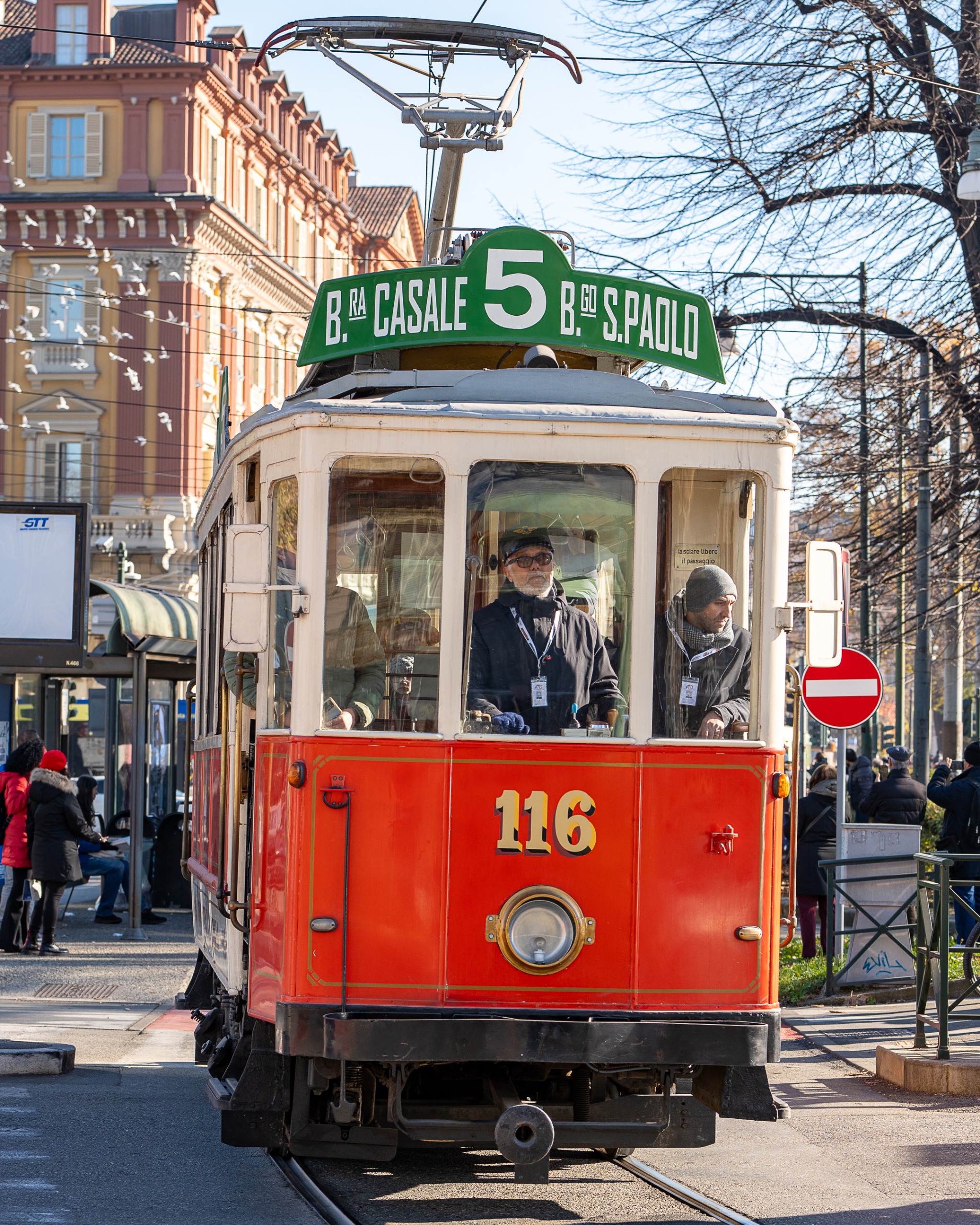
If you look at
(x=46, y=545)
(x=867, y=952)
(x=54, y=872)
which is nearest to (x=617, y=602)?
(x=867, y=952)

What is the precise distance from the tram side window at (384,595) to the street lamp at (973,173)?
28.8ft

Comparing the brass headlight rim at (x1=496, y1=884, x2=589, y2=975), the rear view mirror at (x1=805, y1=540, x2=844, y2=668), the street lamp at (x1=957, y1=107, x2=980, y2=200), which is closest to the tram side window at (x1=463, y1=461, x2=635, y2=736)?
the brass headlight rim at (x1=496, y1=884, x2=589, y2=975)

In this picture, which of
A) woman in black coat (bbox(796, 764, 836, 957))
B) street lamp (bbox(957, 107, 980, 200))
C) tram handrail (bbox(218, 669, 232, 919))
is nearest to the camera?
tram handrail (bbox(218, 669, 232, 919))

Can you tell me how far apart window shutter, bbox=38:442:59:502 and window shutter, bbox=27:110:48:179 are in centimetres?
732

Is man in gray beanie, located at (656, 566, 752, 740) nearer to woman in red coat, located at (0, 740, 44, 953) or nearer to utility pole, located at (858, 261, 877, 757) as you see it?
woman in red coat, located at (0, 740, 44, 953)

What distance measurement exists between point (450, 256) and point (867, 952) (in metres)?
6.33

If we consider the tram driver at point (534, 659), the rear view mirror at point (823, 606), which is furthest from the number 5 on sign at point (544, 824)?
the rear view mirror at point (823, 606)

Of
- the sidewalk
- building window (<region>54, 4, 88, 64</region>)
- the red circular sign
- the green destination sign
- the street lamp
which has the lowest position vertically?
the sidewalk

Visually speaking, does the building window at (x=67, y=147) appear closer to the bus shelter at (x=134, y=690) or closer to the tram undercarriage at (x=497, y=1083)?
the bus shelter at (x=134, y=690)

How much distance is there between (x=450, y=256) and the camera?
849 centimetres

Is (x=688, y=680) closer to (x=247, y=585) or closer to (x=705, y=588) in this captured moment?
(x=705, y=588)

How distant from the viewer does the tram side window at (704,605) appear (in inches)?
241

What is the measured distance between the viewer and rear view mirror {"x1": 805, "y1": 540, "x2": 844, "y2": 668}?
20.4 feet

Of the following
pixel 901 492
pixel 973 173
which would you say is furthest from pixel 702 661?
pixel 901 492
